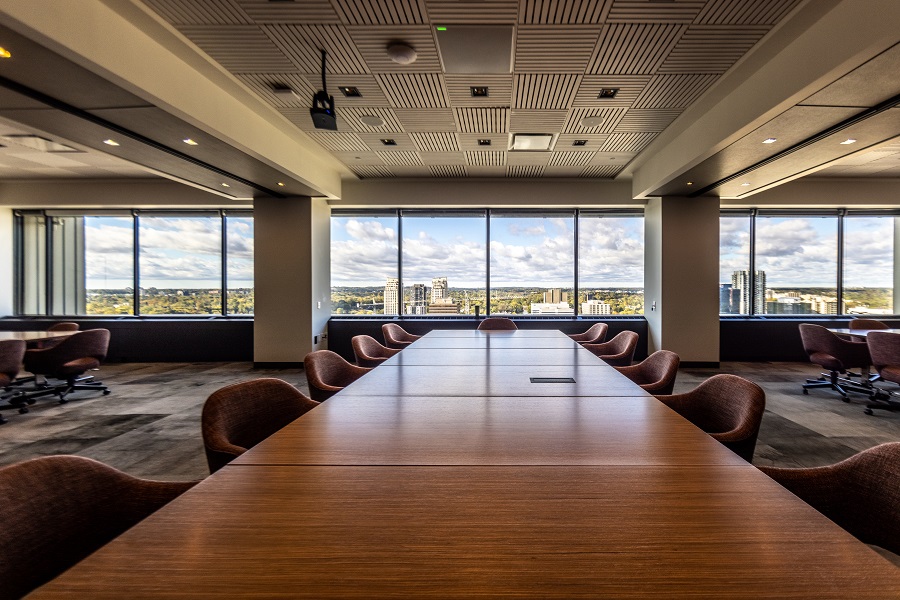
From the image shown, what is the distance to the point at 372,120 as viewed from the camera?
16.7 ft

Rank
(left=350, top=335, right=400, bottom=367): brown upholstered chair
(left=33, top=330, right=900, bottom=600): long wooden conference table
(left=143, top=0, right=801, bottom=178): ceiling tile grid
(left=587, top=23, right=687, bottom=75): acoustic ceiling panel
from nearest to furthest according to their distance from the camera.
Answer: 1. (left=33, top=330, right=900, bottom=600): long wooden conference table
2. (left=143, top=0, right=801, bottom=178): ceiling tile grid
3. (left=587, top=23, right=687, bottom=75): acoustic ceiling panel
4. (left=350, top=335, right=400, bottom=367): brown upholstered chair

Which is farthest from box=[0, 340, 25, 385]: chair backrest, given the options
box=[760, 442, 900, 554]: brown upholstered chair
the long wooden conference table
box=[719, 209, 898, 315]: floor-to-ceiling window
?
box=[719, 209, 898, 315]: floor-to-ceiling window

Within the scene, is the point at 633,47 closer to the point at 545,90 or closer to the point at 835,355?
the point at 545,90

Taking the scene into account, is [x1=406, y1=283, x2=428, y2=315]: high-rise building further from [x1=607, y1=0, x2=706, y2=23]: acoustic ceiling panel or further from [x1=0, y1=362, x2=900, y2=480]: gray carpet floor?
[x1=607, y1=0, x2=706, y2=23]: acoustic ceiling panel

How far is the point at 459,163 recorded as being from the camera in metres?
6.91

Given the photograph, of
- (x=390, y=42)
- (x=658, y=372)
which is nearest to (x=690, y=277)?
(x=658, y=372)

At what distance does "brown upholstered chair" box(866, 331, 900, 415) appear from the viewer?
14.6 ft

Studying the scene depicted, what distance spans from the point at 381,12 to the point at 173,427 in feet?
14.3

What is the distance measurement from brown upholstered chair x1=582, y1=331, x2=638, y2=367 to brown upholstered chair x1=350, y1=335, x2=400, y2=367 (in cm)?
228

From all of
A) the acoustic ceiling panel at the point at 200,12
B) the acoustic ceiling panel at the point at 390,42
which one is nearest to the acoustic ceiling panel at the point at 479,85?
the acoustic ceiling panel at the point at 390,42

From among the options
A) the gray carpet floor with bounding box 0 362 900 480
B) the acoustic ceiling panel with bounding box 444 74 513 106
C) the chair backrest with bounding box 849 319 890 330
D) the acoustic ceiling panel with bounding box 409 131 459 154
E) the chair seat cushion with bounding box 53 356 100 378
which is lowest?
Result: the gray carpet floor with bounding box 0 362 900 480

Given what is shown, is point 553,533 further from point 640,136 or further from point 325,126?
point 640,136

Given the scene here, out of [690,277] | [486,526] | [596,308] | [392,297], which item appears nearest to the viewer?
[486,526]

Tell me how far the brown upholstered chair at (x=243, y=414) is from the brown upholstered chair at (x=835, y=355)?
6.48 m
